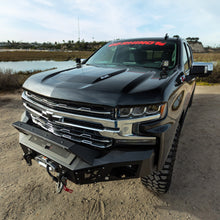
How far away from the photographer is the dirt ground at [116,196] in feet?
6.31

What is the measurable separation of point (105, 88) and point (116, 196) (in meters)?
1.43

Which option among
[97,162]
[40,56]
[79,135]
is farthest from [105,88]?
[40,56]

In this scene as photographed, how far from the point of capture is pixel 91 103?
58.1 inches

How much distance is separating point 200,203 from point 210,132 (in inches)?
81.6

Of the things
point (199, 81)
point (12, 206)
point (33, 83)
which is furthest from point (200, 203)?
point (199, 81)

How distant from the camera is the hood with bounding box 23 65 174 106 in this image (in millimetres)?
1457

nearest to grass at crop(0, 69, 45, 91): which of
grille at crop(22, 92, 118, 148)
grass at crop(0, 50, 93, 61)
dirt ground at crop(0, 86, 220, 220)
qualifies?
dirt ground at crop(0, 86, 220, 220)

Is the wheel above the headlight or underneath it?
underneath

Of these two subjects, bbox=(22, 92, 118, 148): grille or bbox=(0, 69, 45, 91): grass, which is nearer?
bbox=(22, 92, 118, 148): grille

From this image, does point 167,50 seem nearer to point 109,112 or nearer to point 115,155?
point 109,112

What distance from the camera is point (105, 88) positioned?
1.56 m

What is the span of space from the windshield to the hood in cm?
68

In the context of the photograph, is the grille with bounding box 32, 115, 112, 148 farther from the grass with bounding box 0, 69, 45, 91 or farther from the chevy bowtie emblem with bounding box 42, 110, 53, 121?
the grass with bounding box 0, 69, 45, 91

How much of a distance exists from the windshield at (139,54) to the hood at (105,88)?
27.0 inches
